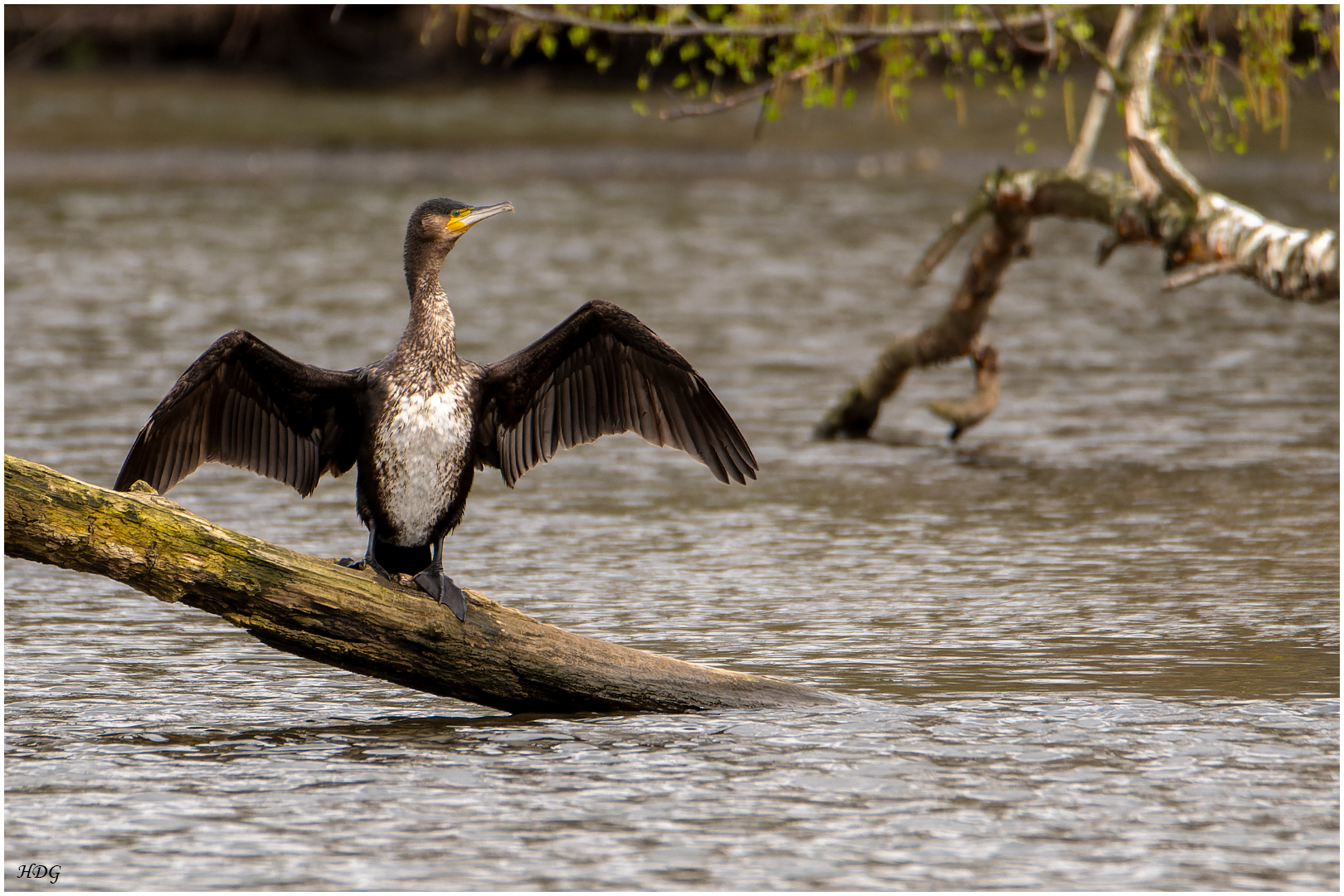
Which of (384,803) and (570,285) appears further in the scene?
(570,285)

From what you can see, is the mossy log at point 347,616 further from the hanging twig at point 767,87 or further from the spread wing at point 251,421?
the hanging twig at point 767,87

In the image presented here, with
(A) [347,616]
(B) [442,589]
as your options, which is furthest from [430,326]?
(A) [347,616]

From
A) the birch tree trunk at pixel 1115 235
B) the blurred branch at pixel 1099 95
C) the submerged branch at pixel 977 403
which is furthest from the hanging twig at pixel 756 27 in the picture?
the submerged branch at pixel 977 403

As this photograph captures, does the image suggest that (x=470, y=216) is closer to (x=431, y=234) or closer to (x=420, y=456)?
(x=431, y=234)

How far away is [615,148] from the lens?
32.1 meters

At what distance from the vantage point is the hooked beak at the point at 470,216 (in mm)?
6773

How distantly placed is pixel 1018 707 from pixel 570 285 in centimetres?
1356

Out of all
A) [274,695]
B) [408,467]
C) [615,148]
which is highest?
[615,148]

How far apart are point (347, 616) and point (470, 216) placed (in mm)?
1644

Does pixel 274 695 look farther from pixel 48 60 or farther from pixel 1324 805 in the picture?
pixel 48 60

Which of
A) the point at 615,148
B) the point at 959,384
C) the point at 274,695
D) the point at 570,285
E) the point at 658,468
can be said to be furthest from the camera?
the point at 615,148

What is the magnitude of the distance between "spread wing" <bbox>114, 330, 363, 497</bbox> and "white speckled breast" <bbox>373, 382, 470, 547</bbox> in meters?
0.23

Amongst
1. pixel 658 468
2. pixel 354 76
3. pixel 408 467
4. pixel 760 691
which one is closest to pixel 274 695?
pixel 408 467

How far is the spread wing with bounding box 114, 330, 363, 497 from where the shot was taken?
6.30 meters
